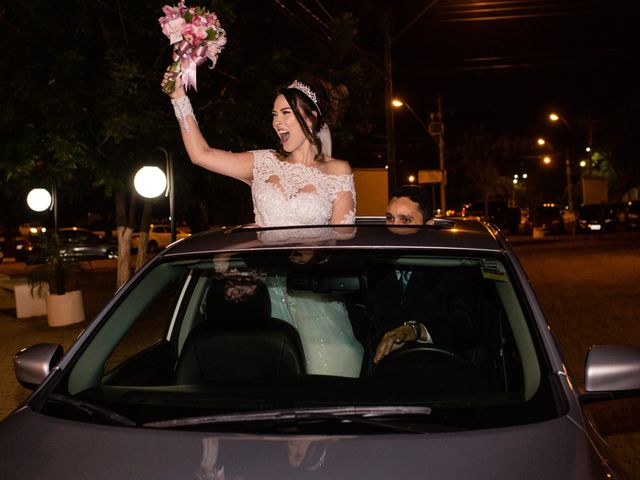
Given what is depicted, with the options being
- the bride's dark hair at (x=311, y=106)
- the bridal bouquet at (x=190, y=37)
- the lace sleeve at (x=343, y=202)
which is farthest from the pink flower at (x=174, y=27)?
the lace sleeve at (x=343, y=202)

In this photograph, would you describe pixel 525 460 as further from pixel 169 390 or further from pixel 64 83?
pixel 64 83

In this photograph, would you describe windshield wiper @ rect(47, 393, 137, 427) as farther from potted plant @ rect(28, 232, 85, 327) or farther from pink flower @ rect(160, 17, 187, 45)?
potted plant @ rect(28, 232, 85, 327)

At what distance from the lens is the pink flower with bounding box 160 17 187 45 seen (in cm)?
385

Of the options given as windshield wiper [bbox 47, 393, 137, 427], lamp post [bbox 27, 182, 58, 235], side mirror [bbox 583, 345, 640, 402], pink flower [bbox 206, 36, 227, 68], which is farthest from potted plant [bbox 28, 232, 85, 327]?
side mirror [bbox 583, 345, 640, 402]

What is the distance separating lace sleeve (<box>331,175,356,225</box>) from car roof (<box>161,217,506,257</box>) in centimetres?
57

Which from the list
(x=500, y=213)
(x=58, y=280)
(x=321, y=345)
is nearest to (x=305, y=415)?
(x=321, y=345)

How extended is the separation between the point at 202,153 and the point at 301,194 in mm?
533

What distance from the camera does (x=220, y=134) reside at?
14.3 metres

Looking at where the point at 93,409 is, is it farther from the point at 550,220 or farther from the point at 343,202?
the point at 550,220

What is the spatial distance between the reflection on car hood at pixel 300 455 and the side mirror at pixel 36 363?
64 centimetres

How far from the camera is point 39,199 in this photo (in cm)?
1419

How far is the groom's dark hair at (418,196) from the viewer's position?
14.3 ft

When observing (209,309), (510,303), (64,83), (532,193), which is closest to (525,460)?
(510,303)

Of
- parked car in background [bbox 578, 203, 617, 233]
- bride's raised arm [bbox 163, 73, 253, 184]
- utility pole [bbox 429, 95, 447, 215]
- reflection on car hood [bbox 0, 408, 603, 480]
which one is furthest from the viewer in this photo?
parked car in background [bbox 578, 203, 617, 233]
